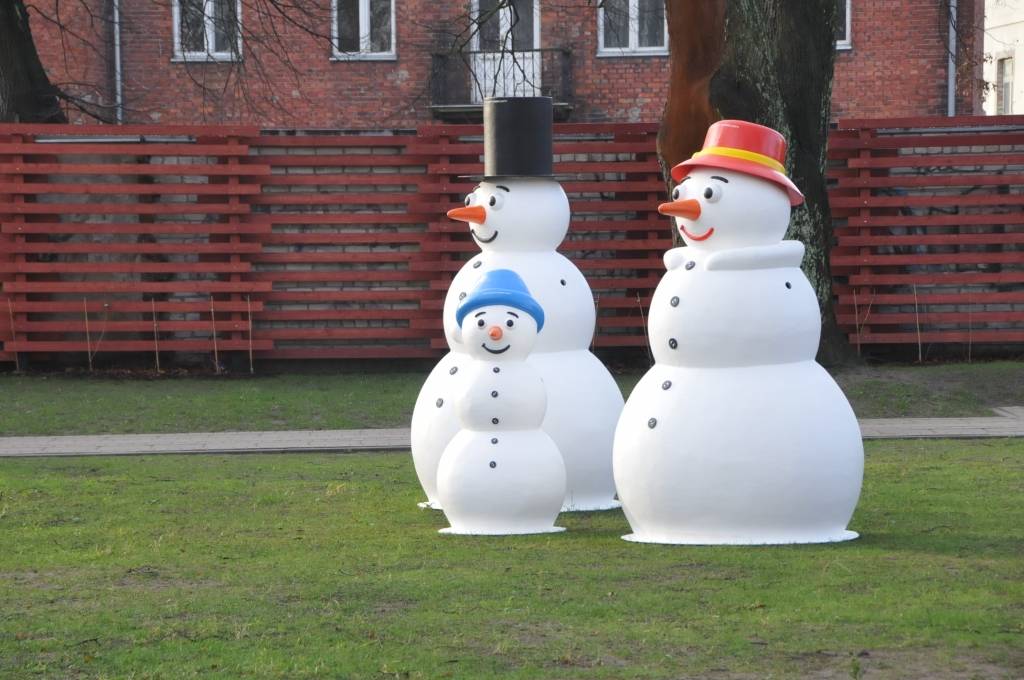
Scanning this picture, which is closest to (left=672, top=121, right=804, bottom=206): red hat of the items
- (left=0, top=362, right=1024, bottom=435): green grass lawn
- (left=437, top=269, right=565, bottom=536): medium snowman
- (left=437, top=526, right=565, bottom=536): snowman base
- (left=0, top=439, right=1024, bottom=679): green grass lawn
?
(left=437, top=269, right=565, bottom=536): medium snowman

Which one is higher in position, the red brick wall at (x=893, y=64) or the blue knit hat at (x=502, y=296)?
the red brick wall at (x=893, y=64)

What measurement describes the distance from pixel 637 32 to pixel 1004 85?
19.2m

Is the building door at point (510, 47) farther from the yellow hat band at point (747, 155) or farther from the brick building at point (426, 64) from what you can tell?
the yellow hat band at point (747, 155)

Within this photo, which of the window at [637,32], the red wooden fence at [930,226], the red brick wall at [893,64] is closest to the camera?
the red wooden fence at [930,226]

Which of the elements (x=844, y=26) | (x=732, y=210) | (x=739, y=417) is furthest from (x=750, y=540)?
(x=844, y=26)

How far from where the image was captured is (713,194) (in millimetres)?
8133

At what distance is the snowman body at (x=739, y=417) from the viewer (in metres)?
7.92

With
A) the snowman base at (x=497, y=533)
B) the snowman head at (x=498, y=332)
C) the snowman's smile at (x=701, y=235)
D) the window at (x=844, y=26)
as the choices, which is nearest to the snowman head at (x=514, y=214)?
the snowman head at (x=498, y=332)

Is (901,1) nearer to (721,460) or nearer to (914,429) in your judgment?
(914,429)

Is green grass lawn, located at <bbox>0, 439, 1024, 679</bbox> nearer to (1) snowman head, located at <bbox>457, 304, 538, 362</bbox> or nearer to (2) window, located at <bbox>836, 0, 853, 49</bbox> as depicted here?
(1) snowman head, located at <bbox>457, 304, 538, 362</bbox>

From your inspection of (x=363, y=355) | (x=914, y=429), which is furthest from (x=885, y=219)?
(x=363, y=355)

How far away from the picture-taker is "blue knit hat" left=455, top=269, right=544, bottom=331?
862 cm

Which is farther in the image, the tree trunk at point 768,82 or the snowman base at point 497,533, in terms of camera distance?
the tree trunk at point 768,82

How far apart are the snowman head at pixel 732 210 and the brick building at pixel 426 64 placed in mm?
21712
